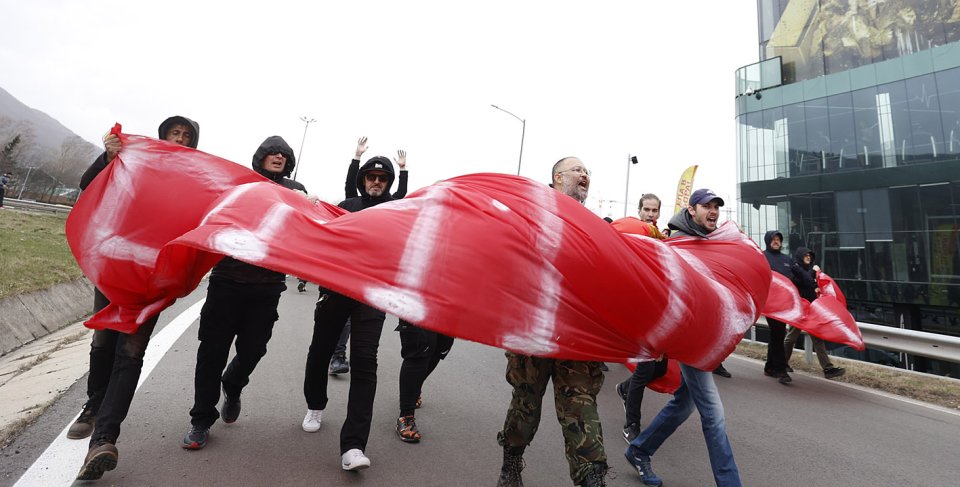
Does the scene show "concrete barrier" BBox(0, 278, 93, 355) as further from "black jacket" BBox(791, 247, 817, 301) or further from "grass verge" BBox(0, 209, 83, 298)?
"black jacket" BBox(791, 247, 817, 301)

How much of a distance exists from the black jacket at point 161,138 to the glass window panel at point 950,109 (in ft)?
86.1

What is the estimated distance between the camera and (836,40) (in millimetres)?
25406

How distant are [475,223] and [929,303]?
24.4m

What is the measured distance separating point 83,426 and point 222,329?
1.00 meters

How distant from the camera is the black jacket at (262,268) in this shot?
10.3 feet

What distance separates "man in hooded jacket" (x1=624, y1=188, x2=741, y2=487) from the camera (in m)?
2.97

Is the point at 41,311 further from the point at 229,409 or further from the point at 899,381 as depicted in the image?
the point at 899,381

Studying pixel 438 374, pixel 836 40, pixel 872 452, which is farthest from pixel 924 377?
pixel 836 40

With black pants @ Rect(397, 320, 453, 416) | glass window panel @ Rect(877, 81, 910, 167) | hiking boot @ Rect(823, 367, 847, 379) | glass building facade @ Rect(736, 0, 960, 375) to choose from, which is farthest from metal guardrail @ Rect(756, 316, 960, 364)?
glass window panel @ Rect(877, 81, 910, 167)

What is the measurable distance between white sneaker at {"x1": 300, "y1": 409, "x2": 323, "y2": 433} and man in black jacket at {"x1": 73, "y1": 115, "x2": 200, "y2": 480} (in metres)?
1.08

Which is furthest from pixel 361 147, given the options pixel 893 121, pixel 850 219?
pixel 893 121

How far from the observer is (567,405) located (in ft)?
8.45

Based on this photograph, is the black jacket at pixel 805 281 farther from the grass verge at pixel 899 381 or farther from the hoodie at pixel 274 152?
the hoodie at pixel 274 152

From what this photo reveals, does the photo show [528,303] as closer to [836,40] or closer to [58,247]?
[58,247]
